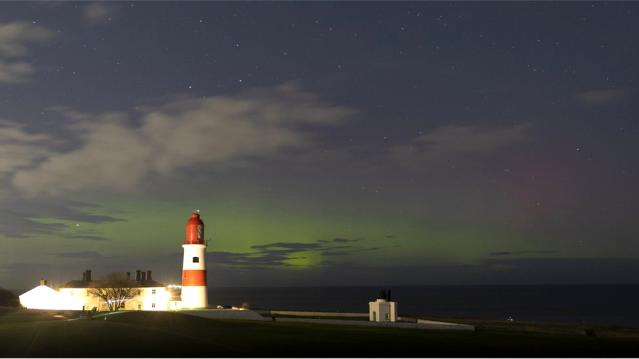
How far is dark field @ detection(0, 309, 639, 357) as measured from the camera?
3061 cm

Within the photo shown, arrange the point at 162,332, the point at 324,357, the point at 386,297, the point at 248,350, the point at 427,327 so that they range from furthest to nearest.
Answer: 1. the point at 386,297
2. the point at 427,327
3. the point at 162,332
4. the point at 248,350
5. the point at 324,357

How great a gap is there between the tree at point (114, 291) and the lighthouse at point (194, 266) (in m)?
18.6

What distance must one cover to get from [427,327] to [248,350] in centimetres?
2496

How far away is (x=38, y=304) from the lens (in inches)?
2948

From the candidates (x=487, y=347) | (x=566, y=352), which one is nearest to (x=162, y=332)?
(x=487, y=347)

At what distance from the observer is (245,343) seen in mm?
34719

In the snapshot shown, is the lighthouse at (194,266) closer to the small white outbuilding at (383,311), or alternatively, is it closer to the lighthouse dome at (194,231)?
the lighthouse dome at (194,231)

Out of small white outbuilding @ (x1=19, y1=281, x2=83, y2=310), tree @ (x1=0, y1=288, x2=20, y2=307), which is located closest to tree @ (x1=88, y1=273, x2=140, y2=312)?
small white outbuilding @ (x1=19, y1=281, x2=83, y2=310)

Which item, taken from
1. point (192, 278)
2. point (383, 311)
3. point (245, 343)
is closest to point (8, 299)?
point (192, 278)

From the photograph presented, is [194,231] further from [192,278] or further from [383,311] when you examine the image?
[383,311]

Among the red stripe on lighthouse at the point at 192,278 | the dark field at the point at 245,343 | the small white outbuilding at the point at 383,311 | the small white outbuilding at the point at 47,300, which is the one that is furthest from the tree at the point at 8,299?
the small white outbuilding at the point at 383,311

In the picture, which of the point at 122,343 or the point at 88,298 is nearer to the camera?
the point at 122,343

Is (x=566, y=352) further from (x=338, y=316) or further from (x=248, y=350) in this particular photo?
(x=338, y=316)

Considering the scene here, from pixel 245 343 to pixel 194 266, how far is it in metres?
28.0
